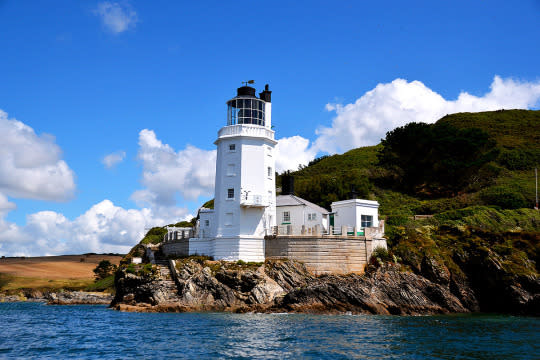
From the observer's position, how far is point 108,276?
62469 millimetres

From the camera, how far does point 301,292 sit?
30438 mm

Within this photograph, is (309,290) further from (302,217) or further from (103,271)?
(103,271)

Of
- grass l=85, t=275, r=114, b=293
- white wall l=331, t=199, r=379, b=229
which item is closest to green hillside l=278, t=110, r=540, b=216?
white wall l=331, t=199, r=379, b=229

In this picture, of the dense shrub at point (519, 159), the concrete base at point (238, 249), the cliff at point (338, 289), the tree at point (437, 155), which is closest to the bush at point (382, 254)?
the cliff at point (338, 289)

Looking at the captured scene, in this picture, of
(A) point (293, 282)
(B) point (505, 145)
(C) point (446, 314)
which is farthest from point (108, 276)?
(B) point (505, 145)

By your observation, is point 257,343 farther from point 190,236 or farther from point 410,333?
point 190,236

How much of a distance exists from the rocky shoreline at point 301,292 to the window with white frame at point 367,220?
5.17 metres

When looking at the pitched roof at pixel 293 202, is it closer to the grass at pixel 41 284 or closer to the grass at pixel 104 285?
the grass at pixel 104 285

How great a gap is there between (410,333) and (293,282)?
1171 cm

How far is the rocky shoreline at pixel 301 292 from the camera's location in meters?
30.5

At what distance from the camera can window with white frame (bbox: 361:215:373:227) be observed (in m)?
38.7

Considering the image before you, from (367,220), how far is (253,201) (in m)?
9.52

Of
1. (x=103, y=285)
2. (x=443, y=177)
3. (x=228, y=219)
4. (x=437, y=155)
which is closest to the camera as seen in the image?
(x=228, y=219)

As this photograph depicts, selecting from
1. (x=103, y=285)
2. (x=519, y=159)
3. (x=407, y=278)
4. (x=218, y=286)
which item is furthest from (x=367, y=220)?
(x=519, y=159)
